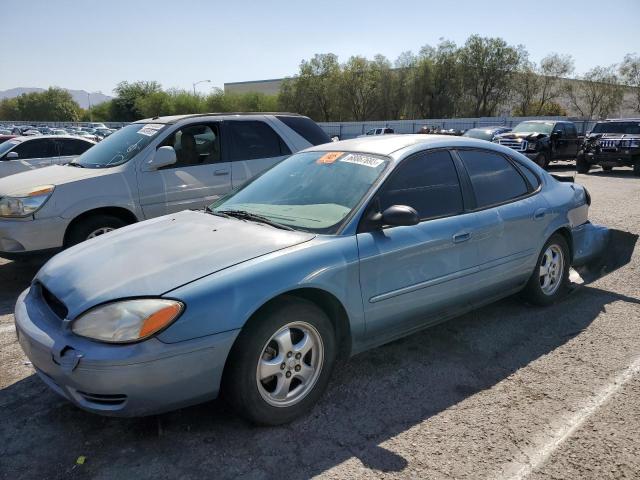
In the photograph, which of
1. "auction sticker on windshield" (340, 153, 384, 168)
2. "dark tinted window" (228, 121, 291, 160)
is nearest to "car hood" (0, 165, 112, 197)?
"dark tinted window" (228, 121, 291, 160)

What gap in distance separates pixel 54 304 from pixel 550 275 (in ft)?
13.0

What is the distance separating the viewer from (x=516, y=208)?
13.3ft

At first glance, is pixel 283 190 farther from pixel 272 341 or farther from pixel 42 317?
pixel 42 317

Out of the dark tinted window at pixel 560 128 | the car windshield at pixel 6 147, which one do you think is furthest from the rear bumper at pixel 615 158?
the car windshield at pixel 6 147

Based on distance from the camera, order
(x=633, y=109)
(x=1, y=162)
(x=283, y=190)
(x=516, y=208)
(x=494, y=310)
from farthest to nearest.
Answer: (x=633, y=109) → (x=1, y=162) → (x=494, y=310) → (x=516, y=208) → (x=283, y=190)

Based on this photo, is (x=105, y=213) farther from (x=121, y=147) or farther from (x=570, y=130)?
(x=570, y=130)

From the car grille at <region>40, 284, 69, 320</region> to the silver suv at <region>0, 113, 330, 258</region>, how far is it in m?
2.28

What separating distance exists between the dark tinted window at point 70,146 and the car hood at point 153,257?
864cm

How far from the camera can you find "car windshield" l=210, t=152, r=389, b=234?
3.20m

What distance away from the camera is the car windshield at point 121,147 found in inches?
228

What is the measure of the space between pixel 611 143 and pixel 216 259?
17.8 metres

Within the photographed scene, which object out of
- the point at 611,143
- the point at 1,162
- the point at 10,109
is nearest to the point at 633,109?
the point at 611,143

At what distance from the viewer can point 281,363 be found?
2.70m

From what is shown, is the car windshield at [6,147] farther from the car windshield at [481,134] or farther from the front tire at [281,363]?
the car windshield at [481,134]
